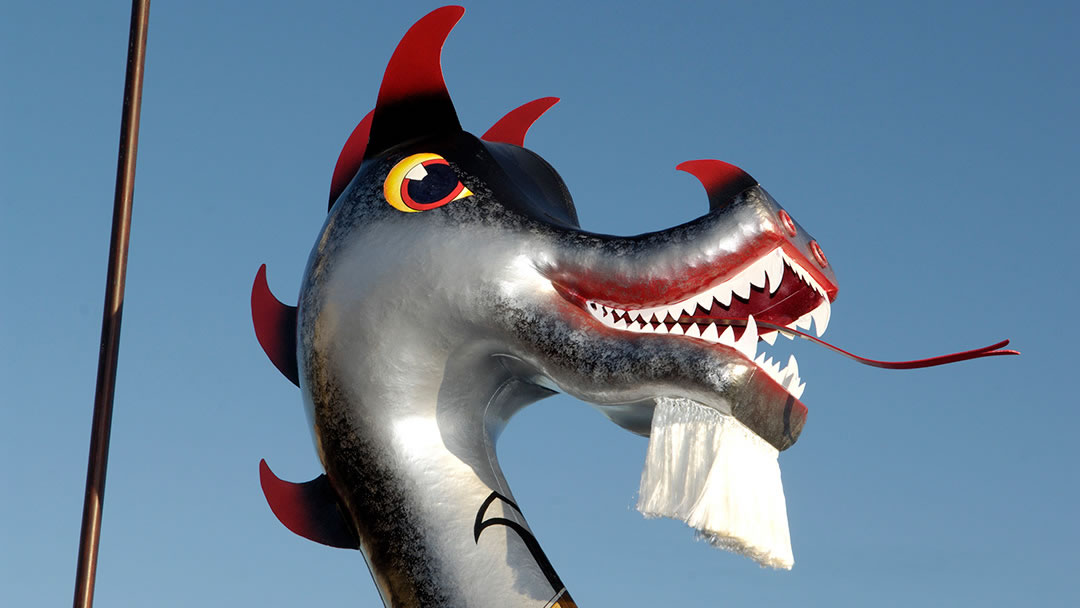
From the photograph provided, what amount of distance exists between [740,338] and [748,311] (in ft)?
→ 0.63

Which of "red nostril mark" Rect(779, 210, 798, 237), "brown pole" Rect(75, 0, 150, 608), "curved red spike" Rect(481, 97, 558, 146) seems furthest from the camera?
"curved red spike" Rect(481, 97, 558, 146)

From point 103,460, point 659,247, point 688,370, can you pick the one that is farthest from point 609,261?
point 103,460

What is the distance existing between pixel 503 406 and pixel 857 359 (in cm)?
87

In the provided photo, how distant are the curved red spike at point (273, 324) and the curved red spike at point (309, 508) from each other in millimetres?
374

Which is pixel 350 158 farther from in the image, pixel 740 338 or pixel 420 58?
pixel 740 338

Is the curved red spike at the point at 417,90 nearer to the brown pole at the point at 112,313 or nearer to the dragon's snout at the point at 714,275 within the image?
the dragon's snout at the point at 714,275

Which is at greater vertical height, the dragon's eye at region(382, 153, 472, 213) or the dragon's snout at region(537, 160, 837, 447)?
the dragon's eye at region(382, 153, 472, 213)

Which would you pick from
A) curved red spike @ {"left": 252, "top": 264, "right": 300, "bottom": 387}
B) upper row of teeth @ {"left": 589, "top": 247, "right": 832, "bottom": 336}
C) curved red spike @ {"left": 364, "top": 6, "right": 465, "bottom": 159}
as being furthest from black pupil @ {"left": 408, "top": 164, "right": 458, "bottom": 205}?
curved red spike @ {"left": 252, "top": 264, "right": 300, "bottom": 387}

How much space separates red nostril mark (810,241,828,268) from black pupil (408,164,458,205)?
0.85 metres

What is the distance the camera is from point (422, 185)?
128 inches

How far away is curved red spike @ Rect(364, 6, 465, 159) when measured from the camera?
336 centimetres

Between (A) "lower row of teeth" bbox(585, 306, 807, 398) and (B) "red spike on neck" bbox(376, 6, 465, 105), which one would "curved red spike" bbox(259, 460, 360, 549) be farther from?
(B) "red spike on neck" bbox(376, 6, 465, 105)

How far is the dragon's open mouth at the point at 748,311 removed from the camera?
2984 millimetres

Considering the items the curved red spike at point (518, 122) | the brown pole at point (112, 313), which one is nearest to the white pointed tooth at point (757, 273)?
the curved red spike at point (518, 122)
